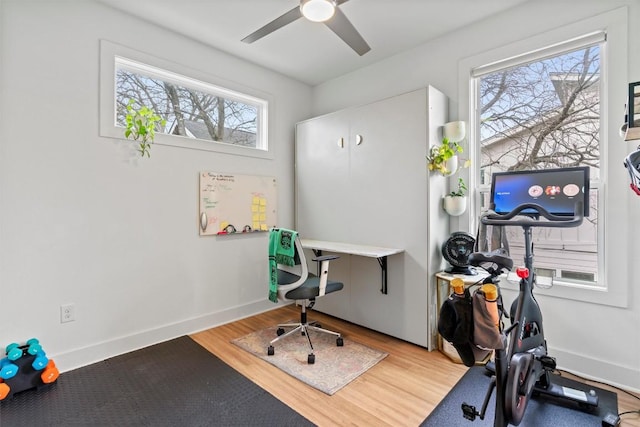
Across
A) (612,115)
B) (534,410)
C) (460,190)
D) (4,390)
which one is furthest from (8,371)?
(612,115)

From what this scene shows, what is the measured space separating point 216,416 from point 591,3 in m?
3.62

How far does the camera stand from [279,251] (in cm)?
256

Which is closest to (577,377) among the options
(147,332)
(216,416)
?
(216,416)

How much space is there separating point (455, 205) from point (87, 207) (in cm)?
291

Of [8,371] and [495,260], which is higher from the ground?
[495,260]

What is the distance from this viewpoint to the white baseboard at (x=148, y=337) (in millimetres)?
2287

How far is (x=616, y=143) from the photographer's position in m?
2.06

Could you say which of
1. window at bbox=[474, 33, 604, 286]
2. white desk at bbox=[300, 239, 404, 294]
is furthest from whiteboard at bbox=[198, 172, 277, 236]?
window at bbox=[474, 33, 604, 286]

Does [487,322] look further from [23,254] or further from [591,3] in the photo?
[23,254]

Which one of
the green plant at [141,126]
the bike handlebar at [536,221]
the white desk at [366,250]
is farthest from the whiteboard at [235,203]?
the bike handlebar at [536,221]

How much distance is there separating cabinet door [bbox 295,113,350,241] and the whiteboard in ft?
1.18

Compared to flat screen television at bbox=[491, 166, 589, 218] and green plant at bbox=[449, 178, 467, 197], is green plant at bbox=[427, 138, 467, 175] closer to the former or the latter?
green plant at bbox=[449, 178, 467, 197]

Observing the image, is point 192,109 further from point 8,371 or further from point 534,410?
point 534,410

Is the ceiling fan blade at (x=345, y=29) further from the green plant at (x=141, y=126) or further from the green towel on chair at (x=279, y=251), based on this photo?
the green plant at (x=141, y=126)
